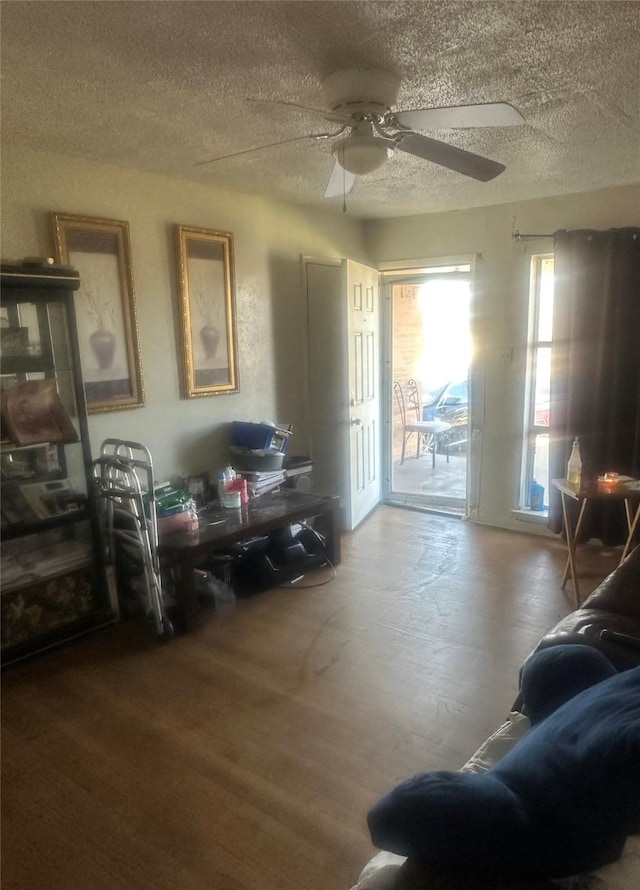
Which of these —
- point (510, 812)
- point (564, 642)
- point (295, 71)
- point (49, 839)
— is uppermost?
point (295, 71)

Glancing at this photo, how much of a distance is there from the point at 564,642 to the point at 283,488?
2.35 metres

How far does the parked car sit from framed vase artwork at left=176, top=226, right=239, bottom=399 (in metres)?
3.62

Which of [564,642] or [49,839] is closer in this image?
[49,839]

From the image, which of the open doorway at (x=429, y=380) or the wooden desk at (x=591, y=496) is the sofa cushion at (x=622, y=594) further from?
the open doorway at (x=429, y=380)

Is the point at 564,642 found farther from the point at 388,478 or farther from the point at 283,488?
the point at 388,478

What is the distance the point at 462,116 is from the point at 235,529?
223 cm

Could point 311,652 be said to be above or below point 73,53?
below

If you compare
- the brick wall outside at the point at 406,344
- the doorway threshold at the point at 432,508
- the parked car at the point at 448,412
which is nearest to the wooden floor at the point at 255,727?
the doorway threshold at the point at 432,508

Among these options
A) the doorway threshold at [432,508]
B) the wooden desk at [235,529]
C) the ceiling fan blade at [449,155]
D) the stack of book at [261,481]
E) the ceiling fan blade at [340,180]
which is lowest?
the doorway threshold at [432,508]

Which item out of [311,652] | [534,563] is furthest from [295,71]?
[534,563]

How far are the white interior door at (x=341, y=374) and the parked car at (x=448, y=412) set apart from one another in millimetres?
2391

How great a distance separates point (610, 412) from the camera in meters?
3.80

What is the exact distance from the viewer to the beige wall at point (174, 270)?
9.11 feet

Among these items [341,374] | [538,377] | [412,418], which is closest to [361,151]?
[341,374]
